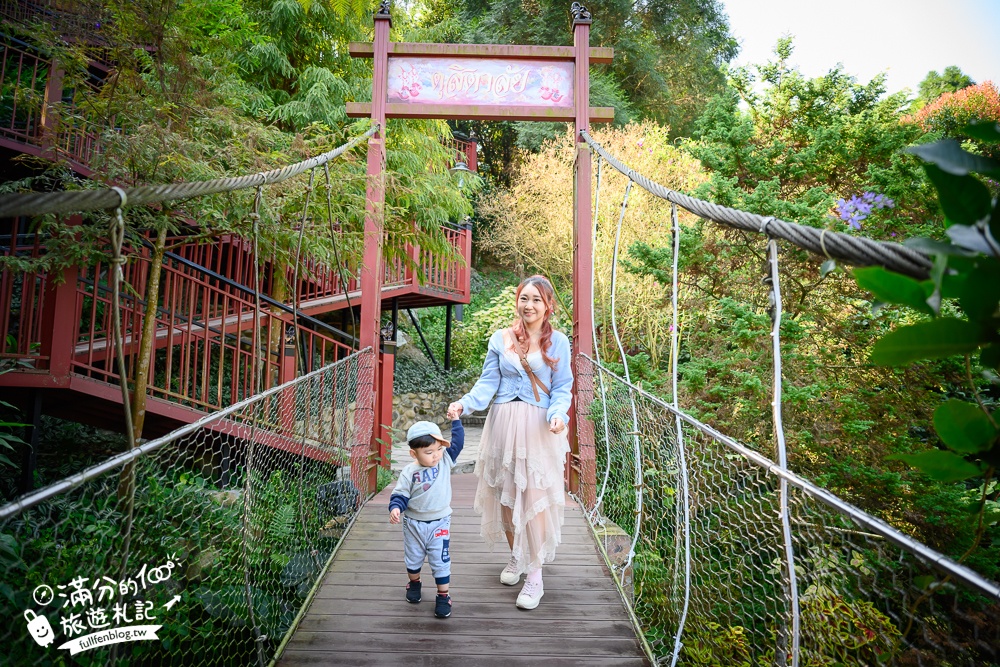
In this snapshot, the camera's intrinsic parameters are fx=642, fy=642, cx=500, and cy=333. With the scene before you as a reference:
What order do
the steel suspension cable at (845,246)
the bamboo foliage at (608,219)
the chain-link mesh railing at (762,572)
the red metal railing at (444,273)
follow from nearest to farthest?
the steel suspension cable at (845,246) < the chain-link mesh railing at (762,572) < the bamboo foliage at (608,219) < the red metal railing at (444,273)

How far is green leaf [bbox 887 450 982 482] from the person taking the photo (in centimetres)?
65

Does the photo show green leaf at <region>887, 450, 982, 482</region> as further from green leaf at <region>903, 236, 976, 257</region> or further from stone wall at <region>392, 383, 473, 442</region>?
stone wall at <region>392, 383, 473, 442</region>

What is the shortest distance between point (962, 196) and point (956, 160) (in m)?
0.03

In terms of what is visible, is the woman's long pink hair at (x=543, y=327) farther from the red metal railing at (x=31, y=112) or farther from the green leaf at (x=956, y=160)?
the red metal railing at (x=31, y=112)

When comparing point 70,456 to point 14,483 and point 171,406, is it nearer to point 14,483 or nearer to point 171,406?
point 14,483

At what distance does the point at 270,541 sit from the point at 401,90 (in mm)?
2990

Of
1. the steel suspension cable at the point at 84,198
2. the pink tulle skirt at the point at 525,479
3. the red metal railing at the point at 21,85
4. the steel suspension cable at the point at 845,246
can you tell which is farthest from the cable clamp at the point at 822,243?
the red metal railing at the point at 21,85

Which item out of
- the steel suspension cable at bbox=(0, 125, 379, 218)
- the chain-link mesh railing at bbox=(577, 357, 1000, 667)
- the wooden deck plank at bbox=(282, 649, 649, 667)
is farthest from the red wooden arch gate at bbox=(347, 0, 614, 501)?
the steel suspension cable at bbox=(0, 125, 379, 218)

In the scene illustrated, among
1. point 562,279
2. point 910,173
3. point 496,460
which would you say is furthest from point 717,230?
point 562,279

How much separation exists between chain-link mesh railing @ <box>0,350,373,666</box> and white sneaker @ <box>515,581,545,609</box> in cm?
81

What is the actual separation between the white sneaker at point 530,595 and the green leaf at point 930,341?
207 cm

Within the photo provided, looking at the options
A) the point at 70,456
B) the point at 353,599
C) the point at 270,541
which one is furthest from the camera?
the point at 70,456

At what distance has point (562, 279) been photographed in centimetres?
1175

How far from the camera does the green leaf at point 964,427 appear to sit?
620 millimetres
